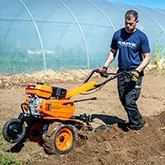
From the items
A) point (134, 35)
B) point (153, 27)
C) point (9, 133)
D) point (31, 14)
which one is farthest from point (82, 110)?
point (153, 27)

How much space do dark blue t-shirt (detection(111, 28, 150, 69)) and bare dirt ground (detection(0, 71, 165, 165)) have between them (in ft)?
3.40

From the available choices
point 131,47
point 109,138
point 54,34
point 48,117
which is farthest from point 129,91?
point 54,34

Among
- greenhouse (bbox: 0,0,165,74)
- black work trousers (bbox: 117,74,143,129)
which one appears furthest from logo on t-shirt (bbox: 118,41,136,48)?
greenhouse (bbox: 0,0,165,74)

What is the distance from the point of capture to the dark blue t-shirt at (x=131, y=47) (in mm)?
5988

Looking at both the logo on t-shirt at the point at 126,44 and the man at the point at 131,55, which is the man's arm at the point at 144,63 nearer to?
the man at the point at 131,55

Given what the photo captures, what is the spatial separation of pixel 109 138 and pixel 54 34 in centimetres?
742

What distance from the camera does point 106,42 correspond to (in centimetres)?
1445

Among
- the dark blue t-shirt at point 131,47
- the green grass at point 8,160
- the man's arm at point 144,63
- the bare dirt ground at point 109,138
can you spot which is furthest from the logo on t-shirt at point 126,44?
the green grass at point 8,160

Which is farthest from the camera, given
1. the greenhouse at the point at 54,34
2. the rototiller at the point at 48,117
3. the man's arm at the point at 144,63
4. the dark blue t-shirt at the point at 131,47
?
the greenhouse at the point at 54,34

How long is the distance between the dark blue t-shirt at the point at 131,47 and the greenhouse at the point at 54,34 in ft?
20.0

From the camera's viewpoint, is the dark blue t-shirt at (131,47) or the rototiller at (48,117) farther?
the dark blue t-shirt at (131,47)

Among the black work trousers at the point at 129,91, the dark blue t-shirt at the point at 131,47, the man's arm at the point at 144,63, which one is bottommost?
the black work trousers at the point at 129,91

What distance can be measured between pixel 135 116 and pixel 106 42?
832 cm

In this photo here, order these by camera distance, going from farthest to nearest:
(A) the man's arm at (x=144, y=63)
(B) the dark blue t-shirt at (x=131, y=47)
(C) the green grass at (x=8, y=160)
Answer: (B) the dark blue t-shirt at (x=131, y=47), (A) the man's arm at (x=144, y=63), (C) the green grass at (x=8, y=160)
